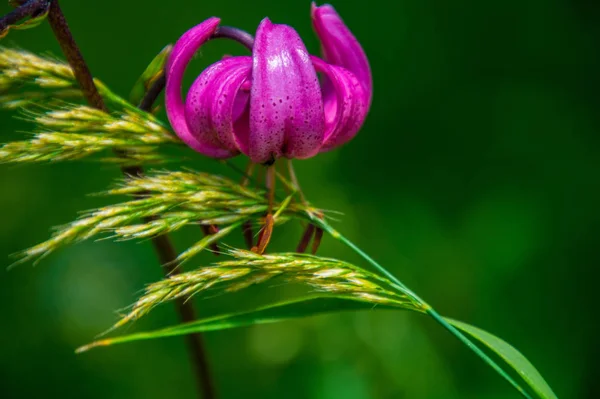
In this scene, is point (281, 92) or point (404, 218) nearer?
point (281, 92)

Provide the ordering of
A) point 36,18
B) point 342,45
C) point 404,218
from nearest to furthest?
point 36,18
point 342,45
point 404,218

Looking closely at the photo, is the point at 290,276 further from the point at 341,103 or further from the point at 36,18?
the point at 36,18

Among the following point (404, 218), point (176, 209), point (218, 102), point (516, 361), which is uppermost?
point (218, 102)

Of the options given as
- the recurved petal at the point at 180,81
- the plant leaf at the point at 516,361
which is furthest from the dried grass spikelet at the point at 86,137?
the plant leaf at the point at 516,361

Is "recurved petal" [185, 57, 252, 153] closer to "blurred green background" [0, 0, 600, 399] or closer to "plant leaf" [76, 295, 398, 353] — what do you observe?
"plant leaf" [76, 295, 398, 353]

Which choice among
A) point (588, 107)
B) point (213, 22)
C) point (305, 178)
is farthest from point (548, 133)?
point (213, 22)

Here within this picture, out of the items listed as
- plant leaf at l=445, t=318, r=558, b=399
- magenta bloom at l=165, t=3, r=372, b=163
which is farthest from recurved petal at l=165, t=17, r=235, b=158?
plant leaf at l=445, t=318, r=558, b=399

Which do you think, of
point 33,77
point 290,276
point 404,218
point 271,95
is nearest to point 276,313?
point 290,276

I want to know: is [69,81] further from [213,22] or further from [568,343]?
[568,343]
